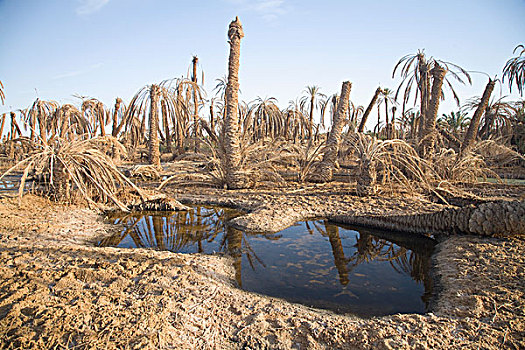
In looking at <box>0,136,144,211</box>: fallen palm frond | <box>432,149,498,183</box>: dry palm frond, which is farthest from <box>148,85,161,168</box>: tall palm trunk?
<box>432,149,498,183</box>: dry palm frond

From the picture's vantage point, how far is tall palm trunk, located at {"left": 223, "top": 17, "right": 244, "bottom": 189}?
788cm

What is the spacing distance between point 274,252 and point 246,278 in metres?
0.84

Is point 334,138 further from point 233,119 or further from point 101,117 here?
point 101,117

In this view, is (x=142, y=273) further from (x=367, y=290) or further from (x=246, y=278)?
(x=367, y=290)

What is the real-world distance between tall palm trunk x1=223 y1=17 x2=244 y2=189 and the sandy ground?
457cm

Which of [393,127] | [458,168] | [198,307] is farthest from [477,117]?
[198,307]

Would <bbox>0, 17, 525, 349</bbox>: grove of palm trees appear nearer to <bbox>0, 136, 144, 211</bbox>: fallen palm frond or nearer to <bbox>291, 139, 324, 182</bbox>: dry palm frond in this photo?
<bbox>0, 136, 144, 211</bbox>: fallen palm frond

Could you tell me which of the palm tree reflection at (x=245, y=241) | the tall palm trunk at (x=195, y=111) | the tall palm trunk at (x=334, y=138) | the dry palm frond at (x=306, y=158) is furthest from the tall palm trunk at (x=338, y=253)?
the tall palm trunk at (x=195, y=111)

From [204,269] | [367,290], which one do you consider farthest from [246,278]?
[367,290]

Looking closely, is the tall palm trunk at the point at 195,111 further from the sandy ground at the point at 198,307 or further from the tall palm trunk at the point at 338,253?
the sandy ground at the point at 198,307

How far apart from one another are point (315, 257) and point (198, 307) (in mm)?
1879

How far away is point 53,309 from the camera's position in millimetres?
2104

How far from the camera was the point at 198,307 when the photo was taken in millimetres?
2357

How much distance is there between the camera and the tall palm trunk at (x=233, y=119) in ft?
25.8
